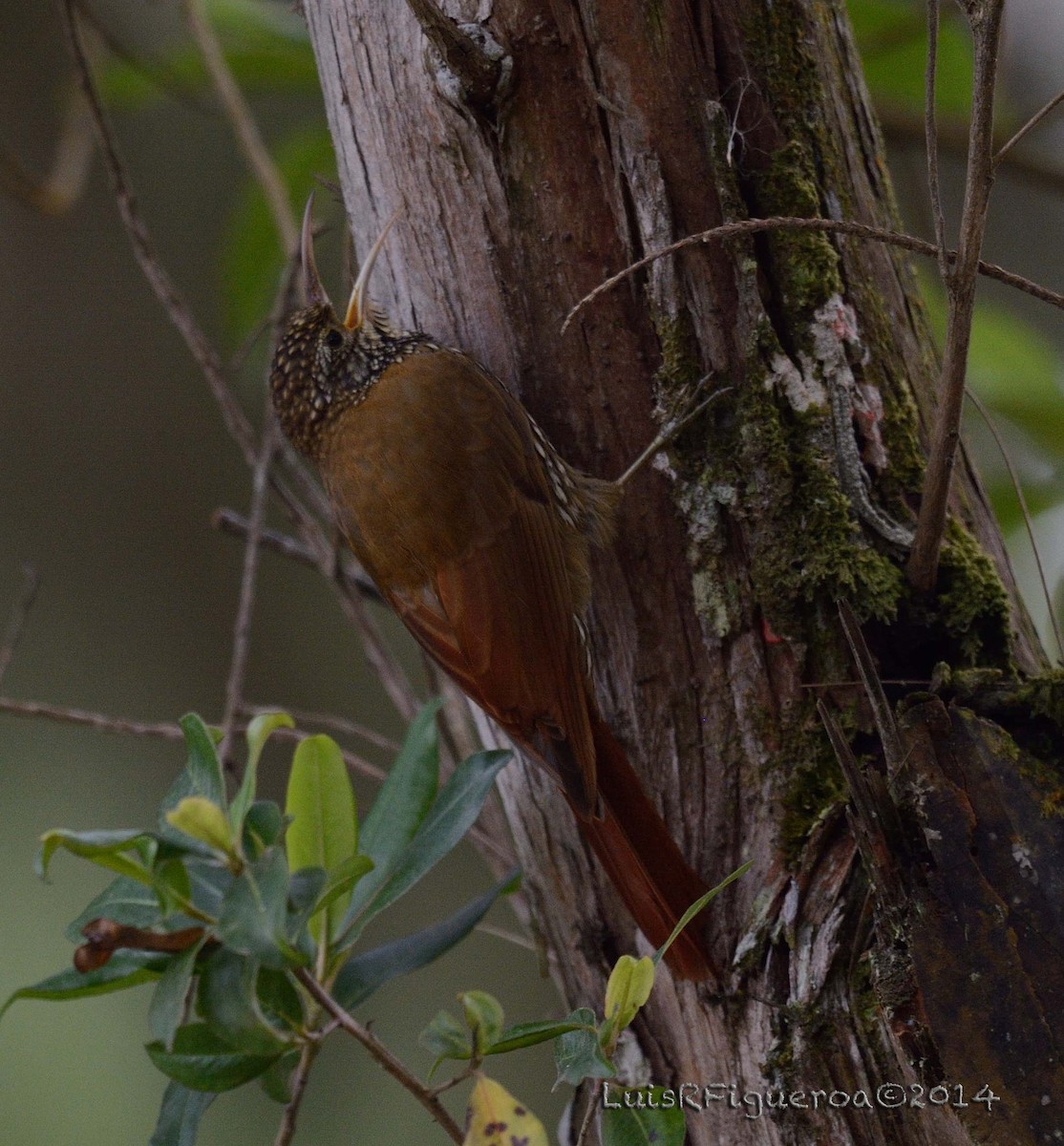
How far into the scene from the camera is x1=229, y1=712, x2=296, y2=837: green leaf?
1163 mm

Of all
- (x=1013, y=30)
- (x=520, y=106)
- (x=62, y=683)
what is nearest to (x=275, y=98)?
(x=62, y=683)

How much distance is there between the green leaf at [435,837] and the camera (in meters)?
1.39

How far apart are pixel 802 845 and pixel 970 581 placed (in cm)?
43

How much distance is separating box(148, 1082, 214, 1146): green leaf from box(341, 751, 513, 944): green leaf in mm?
242

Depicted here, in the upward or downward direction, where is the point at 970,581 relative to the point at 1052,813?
upward

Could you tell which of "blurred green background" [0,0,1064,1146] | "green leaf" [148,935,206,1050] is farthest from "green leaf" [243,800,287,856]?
"blurred green background" [0,0,1064,1146]

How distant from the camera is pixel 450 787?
1.49 m

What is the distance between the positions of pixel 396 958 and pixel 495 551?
0.69 metres

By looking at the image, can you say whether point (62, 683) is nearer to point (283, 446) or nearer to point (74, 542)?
point (74, 542)

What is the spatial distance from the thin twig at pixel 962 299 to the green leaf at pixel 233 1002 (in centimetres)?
95

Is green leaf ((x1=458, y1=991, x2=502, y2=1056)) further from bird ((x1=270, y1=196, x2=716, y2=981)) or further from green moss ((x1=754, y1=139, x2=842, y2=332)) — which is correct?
green moss ((x1=754, y1=139, x2=842, y2=332))

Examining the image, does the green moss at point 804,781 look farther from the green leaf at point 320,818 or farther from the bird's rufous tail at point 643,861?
the green leaf at point 320,818

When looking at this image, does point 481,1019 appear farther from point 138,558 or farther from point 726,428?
point 138,558

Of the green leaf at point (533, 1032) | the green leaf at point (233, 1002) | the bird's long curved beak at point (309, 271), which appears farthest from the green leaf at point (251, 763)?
the bird's long curved beak at point (309, 271)
